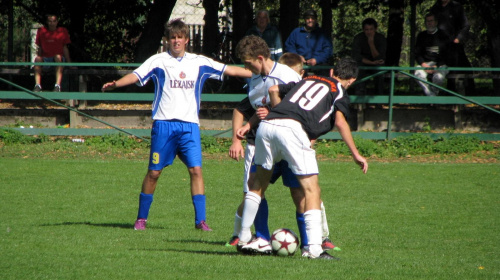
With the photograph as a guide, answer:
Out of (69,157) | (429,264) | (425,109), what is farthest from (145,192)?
(425,109)

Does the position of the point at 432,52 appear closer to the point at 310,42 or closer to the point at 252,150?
the point at 310,42

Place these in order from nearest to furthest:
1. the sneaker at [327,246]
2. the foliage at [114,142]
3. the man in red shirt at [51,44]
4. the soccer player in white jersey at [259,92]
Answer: the soccer player in white jersey at [259,92] < the sneaker at [327,246] < the foliage at [114,142] < the man in red shirt at [51,44]

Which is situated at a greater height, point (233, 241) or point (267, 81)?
point (267, 81)

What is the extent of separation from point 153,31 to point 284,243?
14069 millimetres

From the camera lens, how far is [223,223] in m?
7.86

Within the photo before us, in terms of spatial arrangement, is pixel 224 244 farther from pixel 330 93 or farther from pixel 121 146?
pixel 121 146

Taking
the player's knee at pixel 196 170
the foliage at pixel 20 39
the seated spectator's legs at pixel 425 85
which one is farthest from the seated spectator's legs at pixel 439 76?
the foliage at pixel 20 39

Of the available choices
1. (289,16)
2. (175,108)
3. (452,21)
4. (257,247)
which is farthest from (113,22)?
(257,247)

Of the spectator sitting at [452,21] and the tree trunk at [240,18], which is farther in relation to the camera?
the tree trunk at [240,18]

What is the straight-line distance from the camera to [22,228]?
23.5ft

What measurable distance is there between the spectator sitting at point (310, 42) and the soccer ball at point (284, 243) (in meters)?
8.87

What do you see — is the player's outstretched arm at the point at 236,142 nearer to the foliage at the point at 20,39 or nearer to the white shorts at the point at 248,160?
the white shorts at the point at 248,160

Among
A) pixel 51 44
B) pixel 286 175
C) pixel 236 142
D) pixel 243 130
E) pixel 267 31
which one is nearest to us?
pixel 286 175

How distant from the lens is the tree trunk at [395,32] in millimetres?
16766
